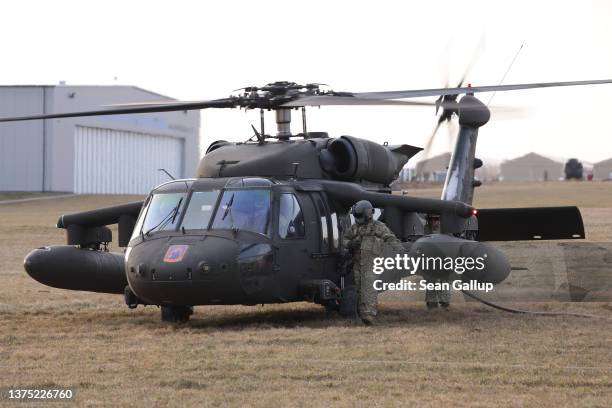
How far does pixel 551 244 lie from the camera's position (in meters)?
15.2

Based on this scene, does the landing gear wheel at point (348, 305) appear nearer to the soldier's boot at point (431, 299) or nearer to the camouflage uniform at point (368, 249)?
the camouflage uniform at point (368, 249)

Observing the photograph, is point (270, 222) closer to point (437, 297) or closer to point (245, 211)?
point (245, 211)

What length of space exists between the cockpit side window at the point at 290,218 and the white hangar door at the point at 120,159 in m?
50.7

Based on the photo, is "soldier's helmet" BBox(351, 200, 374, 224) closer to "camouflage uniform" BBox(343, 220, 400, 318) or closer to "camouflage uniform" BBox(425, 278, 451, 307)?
"camouflage uniform" BBox(343, 220, 400, 318)

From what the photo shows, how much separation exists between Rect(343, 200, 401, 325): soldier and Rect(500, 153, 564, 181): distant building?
132 m

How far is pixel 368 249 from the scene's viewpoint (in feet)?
45.4

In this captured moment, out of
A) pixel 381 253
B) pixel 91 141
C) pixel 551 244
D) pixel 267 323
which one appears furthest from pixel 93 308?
pixel 91 141

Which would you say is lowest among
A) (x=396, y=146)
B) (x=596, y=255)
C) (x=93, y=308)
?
(x=93, y=308)

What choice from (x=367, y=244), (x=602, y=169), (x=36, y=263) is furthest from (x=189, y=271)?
(x=602, y=169)

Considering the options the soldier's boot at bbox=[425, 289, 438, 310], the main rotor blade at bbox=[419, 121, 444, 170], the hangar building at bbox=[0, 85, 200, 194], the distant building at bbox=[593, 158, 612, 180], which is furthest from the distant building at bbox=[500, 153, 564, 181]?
the soldier's boot at bbox=[425, 289, 438, 310]

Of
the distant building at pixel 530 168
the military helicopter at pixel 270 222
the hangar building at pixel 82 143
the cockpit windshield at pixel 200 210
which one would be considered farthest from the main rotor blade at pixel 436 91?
the distant building at pixel 530 168

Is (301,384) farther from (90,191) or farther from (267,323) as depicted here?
(90,191)

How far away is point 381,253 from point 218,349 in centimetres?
315

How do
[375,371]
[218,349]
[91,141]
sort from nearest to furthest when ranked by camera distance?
[375,371] → [218,349] → [91,141]
